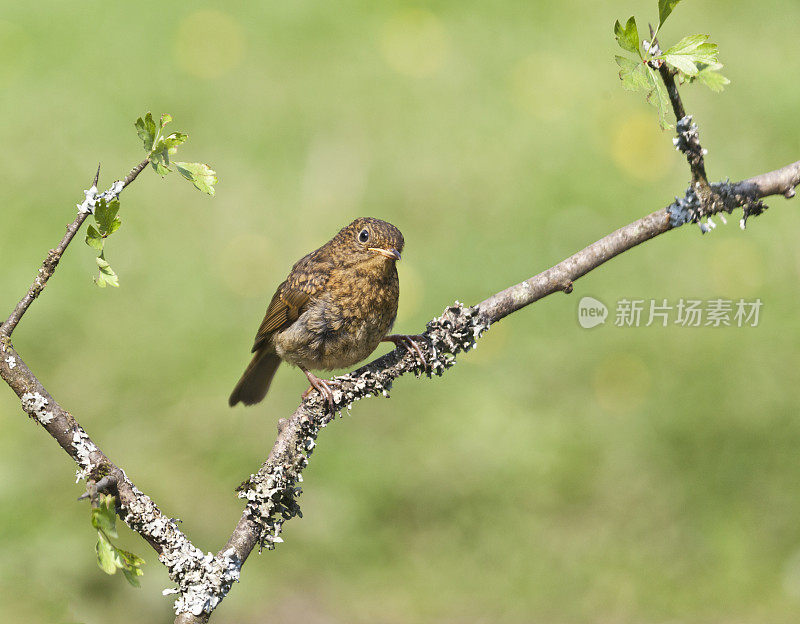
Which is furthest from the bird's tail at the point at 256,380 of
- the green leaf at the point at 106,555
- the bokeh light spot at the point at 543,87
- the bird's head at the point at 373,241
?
the bokeh light spot at the point at 543,87

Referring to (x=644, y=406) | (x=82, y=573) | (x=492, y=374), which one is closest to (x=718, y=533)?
(x=644, y=406)

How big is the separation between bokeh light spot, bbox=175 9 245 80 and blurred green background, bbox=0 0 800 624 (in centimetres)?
3

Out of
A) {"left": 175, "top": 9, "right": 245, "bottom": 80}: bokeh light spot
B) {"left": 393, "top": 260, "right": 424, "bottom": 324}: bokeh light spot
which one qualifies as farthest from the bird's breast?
{"left": 175, "top": 9, "right": 245, "bottom": 80}: bokeh light spot

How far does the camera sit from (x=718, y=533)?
194 inches

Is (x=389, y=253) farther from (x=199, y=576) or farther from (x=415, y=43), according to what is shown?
(x=415, y=43)

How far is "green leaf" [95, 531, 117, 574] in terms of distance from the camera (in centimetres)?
170

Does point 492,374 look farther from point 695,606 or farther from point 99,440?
point 99,440

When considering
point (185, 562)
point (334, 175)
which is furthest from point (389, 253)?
point (334, 175)

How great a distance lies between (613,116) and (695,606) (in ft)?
12.4

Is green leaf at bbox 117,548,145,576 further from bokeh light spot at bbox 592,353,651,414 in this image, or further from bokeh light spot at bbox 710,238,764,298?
bokeh light spot at bbox 710,238,764,298

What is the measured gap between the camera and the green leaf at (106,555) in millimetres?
1702

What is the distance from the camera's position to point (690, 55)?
6.32 feet

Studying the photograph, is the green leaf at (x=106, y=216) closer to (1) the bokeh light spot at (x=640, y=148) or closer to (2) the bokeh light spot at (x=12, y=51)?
(1) the bokeh light spot at (x=640, y=148)

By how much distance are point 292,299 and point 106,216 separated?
1.94m
